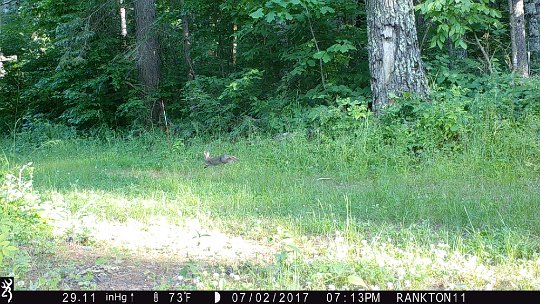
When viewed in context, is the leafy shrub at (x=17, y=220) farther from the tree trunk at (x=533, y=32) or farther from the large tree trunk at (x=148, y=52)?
the tree trunk at (x=533, y=32)

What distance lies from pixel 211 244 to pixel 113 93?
13.9 m

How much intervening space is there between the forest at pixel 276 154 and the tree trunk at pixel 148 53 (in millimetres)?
59

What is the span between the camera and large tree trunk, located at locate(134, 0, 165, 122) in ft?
52.5

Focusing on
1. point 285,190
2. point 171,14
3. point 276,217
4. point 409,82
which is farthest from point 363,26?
point 276,217

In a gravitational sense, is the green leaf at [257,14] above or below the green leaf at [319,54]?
above

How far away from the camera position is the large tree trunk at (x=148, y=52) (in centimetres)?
1602

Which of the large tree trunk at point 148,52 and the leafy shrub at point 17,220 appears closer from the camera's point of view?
the leafy shrub at point 17,220

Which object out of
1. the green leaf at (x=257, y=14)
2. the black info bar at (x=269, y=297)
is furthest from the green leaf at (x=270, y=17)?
the black info bar at (x=269, y=297)

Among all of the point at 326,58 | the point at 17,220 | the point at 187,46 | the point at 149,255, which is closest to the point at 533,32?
the point at 326,58

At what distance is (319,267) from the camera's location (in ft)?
13.3

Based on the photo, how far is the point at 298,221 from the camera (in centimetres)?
561

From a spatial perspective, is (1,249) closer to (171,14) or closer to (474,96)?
(474,96)

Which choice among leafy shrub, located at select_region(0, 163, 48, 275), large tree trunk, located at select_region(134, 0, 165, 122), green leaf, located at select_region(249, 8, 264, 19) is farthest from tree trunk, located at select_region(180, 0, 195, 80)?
leafy shrub, located at select_region(0, 163, 48, 275)

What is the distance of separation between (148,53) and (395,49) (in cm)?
815
